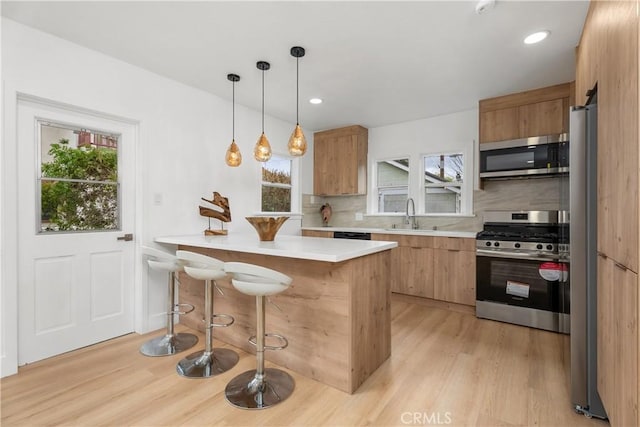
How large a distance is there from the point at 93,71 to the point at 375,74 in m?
2.47

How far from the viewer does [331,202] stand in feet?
17.6

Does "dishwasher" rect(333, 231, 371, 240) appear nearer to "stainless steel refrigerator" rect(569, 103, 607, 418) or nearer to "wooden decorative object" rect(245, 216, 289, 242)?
"wooden decorative object" rect(245, 216, 289, 242)

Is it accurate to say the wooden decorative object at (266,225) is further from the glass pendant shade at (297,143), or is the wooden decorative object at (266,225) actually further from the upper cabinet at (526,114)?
the upper cabinet at (526,114)

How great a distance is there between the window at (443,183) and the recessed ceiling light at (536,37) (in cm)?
189

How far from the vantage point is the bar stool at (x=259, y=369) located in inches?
71.3

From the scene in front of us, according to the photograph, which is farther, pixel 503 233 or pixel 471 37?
pixel 503 233

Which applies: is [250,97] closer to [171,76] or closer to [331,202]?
[171,76]

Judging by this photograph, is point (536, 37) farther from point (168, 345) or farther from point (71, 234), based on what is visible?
point (71, 234)

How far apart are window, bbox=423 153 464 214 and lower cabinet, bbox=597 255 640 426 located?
2708 millimetres

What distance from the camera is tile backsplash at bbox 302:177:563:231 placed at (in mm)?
3521

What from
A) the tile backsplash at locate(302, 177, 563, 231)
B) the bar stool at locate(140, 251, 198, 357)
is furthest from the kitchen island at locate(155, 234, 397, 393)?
the tile backsplash at locate(302, 177, 563, 231)

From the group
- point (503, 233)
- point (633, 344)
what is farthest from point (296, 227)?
point (633, 344)

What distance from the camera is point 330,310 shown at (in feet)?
6.63

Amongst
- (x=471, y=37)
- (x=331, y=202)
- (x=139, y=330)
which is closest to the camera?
(x=471, y=37)
